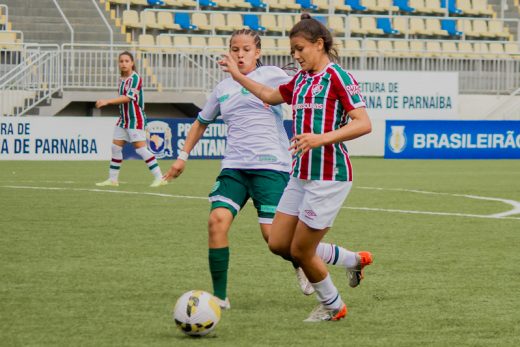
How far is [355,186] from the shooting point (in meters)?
19.5

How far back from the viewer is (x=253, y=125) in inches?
324

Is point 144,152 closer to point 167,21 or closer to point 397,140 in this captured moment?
point 397,140

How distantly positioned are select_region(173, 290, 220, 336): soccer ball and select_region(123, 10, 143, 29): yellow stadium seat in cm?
2693

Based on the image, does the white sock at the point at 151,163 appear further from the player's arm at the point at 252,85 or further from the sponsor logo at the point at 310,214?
the sponsor logo at the point at 310,214

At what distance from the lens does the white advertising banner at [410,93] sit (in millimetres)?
31969

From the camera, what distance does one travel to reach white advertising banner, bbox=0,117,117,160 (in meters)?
27.0

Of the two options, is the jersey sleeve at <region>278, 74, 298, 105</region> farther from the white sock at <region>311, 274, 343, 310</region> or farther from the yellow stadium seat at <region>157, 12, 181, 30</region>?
the yellow stadium seat at <region>157, 12, 181, 30</region>

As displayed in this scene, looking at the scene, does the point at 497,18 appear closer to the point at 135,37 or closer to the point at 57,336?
the point at 135,37

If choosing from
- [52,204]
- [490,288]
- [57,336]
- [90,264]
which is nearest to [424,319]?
[490,288]

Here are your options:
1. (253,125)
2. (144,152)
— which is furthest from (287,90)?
(144,152)

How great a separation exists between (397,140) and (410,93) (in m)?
2.23

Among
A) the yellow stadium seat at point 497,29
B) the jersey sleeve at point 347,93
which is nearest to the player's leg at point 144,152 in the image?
the jersey sleeve at point 347,93

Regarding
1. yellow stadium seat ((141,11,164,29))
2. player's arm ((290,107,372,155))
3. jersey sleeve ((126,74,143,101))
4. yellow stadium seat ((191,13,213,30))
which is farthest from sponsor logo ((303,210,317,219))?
yellow stadium seat ((191,13,213,30))

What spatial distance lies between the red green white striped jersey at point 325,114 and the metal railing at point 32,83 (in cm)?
2256
